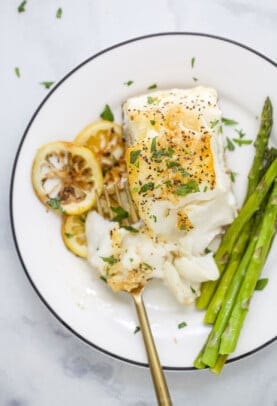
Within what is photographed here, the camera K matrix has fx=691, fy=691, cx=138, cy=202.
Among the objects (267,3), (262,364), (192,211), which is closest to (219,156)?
(192,211)

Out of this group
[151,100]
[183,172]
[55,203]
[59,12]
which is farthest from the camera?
[59,12]

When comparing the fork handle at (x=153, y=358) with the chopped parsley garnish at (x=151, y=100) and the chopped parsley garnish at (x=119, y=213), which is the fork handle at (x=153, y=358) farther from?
the chopped parsley garnish at (x=151, y=100)

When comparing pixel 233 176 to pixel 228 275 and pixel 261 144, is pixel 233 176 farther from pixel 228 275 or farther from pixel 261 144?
pixel 228 275

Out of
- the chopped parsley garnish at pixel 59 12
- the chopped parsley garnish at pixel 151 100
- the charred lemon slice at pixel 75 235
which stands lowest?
the charred lemon slice at pixel 75 235

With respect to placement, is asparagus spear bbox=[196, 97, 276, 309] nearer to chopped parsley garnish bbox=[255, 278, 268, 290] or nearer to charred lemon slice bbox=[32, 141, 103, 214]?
chopped parsley garnish bbox=[255, 278, 268, 290]

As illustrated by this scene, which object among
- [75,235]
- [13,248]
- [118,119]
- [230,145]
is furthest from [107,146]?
[13,248]

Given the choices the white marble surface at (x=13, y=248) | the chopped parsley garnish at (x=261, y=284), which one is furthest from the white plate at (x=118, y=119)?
the white marble surface at (x=13, y=248)

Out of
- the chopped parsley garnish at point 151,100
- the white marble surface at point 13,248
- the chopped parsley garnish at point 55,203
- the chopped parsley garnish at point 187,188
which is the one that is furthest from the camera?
the white marble surface at point 13,248

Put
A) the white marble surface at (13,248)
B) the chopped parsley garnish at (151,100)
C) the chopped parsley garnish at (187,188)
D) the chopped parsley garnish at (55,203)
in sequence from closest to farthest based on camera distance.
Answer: the chopped parsley garnish at (187,188) → the chopped parsley garnish at (151,100) → the chopped parsley garnish at (55,203) → the white marble surface at (13,248)
